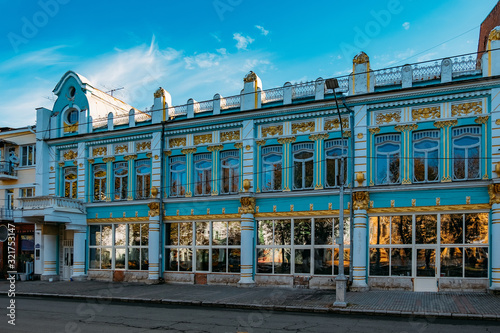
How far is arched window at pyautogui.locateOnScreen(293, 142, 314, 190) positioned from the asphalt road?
8104mm

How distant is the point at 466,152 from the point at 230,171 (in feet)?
37.9

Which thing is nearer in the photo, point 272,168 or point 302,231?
point 302,231

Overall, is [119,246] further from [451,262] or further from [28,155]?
[451,262]

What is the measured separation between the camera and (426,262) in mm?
19969

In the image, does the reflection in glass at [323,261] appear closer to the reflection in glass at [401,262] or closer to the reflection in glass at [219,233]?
the reflection in glass at [401,262]

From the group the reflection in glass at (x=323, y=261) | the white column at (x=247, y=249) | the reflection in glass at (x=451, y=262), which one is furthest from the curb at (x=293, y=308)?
the reflection in glass at (x=323, y=261)

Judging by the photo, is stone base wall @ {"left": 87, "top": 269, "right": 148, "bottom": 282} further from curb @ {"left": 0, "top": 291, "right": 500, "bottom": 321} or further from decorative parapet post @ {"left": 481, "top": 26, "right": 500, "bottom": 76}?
decorative parapet post @ {"left": 481, "top": 26, "right": 500, "bottom": 76}

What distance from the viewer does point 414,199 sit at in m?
20.3

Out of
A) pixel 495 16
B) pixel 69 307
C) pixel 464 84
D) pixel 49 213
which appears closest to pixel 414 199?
pixel 464 84

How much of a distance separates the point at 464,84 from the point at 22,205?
24.6 m

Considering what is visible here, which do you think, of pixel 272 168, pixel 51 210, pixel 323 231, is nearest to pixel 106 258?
pixel 51 210

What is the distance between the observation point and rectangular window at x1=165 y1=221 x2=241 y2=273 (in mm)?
24266

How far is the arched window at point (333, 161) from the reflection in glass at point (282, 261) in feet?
13.0

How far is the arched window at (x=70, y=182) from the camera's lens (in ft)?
96.7
